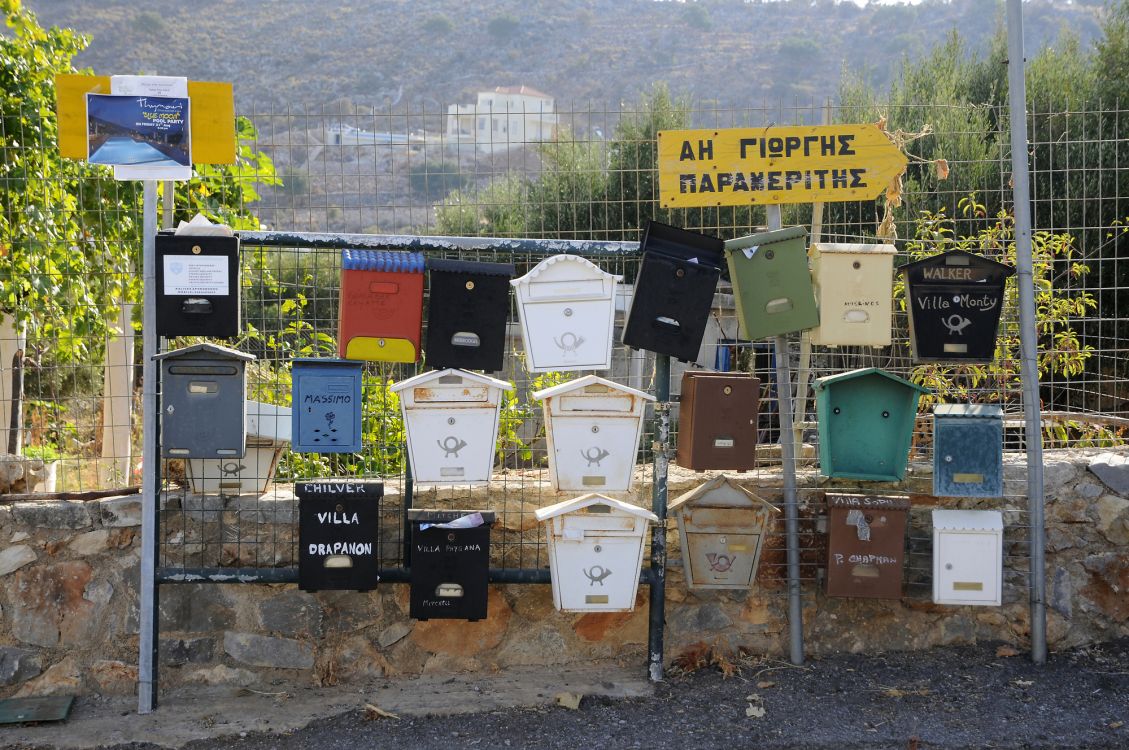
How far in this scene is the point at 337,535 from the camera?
445 cm

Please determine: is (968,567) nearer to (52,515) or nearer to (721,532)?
(721,532)

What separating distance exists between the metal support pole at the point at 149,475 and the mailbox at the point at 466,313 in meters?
1.18

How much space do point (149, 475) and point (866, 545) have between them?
3.16 metres

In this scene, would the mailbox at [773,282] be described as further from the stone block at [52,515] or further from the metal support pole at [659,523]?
the stone block at [52,515]

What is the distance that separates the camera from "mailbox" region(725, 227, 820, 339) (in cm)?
445

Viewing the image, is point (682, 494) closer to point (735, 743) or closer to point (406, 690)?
point (735, 743)

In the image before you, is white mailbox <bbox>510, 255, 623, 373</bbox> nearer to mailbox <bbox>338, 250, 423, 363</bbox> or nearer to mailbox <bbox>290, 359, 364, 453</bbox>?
mailbox <bbox>338, 250, 423, 363</bbox>

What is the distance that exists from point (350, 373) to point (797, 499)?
85.5 inches

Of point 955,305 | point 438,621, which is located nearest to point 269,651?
point 438,621

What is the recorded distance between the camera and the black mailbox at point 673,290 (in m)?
4.41

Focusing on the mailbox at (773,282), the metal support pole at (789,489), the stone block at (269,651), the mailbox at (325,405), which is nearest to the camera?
the mailbox at (325,405)

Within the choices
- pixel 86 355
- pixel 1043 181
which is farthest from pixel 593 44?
pixel 86 355

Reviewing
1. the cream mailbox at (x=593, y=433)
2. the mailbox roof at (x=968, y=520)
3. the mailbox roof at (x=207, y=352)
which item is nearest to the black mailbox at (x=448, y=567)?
the cream mailbox at (x=593, y=433)

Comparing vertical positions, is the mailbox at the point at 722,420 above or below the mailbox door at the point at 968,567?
above
